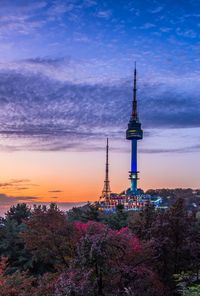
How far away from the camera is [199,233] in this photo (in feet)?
73.8

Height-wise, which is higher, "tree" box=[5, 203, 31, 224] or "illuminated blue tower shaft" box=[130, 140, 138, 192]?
"illuminated blue tower shaft" box=[130, 140, 138, 192]

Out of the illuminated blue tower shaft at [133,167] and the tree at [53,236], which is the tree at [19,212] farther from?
the illuminated blue tower shaft at [133,167]

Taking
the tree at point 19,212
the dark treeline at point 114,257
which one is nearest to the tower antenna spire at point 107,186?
the tree at point 19,212

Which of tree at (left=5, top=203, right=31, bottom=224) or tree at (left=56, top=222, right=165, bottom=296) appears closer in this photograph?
tree at (left=56, top=222, right=165, bottom=296)

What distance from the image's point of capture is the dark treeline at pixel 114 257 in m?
13.7

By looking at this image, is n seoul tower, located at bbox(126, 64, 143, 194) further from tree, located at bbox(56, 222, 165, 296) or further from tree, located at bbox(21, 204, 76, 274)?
tree, located at bbox(56, 222, 165, 296)

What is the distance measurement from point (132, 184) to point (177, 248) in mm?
152616

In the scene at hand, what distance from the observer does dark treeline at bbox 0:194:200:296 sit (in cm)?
1369

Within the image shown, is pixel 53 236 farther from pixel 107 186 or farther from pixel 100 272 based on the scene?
pixel 107 186

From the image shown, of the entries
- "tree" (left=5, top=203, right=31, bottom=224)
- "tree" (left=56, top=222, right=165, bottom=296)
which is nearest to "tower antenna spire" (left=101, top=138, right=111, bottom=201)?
"tree" (left=5, top=203, right=31, bottom=224)

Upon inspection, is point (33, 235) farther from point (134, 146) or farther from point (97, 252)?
point (134, 146)

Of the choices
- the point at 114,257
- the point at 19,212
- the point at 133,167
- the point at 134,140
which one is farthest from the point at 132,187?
the point at 114,257

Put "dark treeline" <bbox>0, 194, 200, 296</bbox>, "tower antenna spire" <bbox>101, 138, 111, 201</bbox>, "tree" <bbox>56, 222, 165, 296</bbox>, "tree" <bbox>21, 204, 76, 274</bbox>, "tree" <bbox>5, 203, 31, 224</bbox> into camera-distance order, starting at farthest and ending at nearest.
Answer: "tower antenna spire" <bbox>101, 138, 111, 201</bbox> < "tree" <bbox>5, 203, 31, 224</bbox> < "tree" <bbox>21, 204, 76, 274</bbox> < "dark treeline" <bbox>0, 194, 200, 296</bbox> < "tree" <bbox>56, 222, 165, 296</bbox>

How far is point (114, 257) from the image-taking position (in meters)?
15.2
